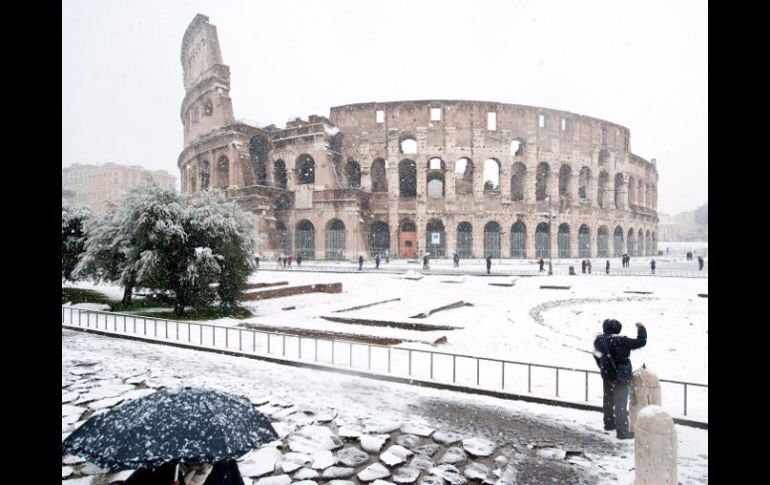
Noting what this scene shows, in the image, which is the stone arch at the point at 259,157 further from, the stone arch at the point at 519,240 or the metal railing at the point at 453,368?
the metal railing at the point at 453,368

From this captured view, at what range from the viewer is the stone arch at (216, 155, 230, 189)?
1688 inches

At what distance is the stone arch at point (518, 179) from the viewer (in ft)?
142

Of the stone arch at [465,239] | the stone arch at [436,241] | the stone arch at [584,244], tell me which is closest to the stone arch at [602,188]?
the stone arch at [584,244]

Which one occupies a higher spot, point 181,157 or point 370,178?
point 181,157

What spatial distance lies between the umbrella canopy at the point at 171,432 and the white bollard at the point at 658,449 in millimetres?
3212

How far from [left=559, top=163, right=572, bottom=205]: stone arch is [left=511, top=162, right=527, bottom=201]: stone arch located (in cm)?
401

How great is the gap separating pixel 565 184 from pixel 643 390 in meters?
45.3

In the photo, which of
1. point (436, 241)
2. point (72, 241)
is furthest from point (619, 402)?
point (436, 241)

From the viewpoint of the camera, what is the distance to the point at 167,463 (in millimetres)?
2500

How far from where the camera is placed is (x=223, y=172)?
43.5m
